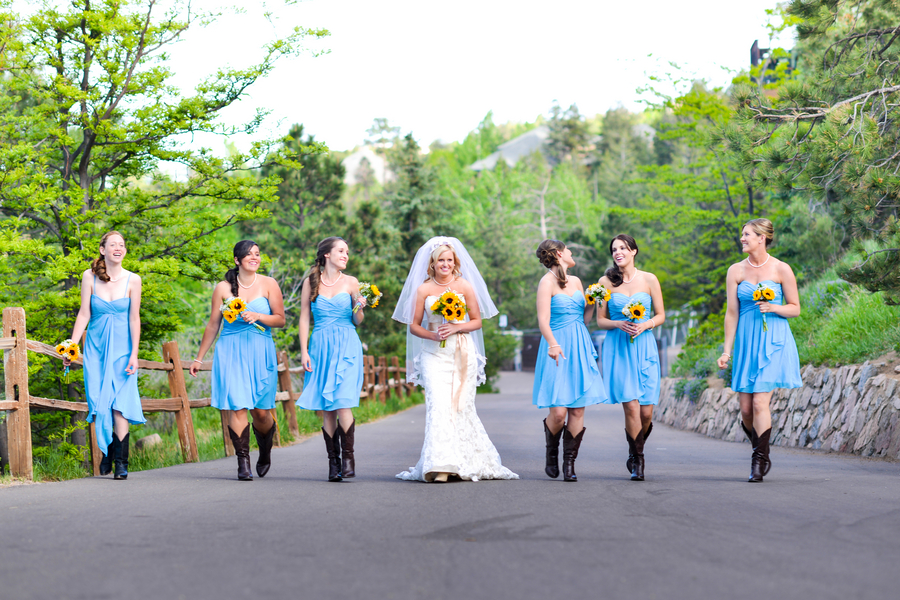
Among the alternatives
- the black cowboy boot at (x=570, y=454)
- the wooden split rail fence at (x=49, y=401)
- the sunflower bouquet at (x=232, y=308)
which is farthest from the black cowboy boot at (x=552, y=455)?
the sunflower bouquet at (x=232, y=308)

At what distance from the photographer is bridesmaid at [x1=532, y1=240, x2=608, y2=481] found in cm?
826

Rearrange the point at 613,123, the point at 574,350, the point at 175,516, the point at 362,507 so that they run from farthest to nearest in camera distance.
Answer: the point at 613,123, the point at 574,350, the point at 362,507, the point at 175,516

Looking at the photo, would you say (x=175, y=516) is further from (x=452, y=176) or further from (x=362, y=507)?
(x=452, y=176)

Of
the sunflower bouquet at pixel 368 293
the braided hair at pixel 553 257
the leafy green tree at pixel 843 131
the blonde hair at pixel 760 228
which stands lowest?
the sunflower bouquet at pixel 368 293

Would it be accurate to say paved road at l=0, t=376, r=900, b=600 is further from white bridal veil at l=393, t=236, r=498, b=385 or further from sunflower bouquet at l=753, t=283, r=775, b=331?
sunflower bouquet at l=753, t=283, r=775, b=331

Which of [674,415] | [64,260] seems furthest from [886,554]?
[674,415]

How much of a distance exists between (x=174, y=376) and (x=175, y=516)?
17.7 ft

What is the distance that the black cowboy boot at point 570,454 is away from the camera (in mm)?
8070

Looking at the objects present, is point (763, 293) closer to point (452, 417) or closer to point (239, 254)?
point (452, 417)

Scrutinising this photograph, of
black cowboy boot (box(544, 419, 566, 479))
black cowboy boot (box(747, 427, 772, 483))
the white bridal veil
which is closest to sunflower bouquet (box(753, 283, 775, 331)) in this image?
black cowboy boot (box(747, 427, 772, 483))

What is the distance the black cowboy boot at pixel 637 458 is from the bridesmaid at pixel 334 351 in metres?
2.52

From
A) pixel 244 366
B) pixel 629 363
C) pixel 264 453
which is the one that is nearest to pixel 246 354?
pixel 244 366

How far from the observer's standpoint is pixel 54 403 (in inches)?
350

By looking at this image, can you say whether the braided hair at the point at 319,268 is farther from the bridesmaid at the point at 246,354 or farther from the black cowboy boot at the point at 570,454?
the black cowboy boot at the point at 570,454
